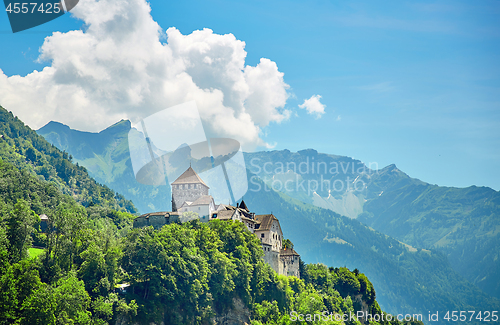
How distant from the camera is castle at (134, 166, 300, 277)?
8656 cm

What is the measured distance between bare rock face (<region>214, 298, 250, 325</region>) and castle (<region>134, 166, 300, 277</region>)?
12.7 metres

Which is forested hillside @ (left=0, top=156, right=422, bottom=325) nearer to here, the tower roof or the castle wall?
the castle wall

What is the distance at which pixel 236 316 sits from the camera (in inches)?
3031

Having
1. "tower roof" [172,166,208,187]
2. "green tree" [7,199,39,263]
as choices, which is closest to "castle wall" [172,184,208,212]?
"tower roof" [172,166,208,187]

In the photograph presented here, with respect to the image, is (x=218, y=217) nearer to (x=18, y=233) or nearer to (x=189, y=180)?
(x=189, y=180)

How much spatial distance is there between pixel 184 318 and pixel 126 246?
42.8 feet

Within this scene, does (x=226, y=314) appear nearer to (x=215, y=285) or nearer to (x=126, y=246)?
(x=215, y=285)

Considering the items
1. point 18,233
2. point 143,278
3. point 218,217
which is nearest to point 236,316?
point 218,217

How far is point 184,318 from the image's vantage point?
68.0m

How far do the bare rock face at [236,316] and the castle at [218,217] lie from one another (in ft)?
41.8

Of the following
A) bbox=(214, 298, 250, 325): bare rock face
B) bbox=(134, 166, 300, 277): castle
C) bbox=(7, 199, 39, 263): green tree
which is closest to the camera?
bbox=(7, 199, 39, 263): green tree

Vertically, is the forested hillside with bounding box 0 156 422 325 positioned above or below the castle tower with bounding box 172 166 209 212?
below

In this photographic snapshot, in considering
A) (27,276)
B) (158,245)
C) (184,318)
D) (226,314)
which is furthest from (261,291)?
(27,276)

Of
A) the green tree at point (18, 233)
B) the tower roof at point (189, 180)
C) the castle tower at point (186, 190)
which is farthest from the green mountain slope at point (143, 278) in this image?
the tower roof at point (189, 180)
